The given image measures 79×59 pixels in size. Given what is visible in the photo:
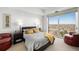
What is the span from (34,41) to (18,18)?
0.57 meters

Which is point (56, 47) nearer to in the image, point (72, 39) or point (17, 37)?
point (72, 39)

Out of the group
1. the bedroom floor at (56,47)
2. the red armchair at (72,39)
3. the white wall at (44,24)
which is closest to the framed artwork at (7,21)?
the bedroom floor at (56,47)

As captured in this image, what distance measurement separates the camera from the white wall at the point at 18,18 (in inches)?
68.3

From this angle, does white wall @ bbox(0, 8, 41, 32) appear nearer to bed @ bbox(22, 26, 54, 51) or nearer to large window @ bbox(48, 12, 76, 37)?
bed @ bbox(22, 26, 54, 51)

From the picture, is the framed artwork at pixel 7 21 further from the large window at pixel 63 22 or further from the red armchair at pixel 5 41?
the large window at pixel 63 22

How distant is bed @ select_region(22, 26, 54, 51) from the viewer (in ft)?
5.88

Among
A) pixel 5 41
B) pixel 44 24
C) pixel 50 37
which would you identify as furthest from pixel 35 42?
pixel 5 41

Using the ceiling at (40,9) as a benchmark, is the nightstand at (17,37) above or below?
below

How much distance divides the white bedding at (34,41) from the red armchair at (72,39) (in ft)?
1.41

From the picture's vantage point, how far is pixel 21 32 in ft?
6.00

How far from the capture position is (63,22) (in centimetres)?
193

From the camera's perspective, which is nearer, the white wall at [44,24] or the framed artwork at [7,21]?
the framed artwork at [7,21]

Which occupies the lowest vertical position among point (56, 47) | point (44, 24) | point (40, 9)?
point (56, 47)
